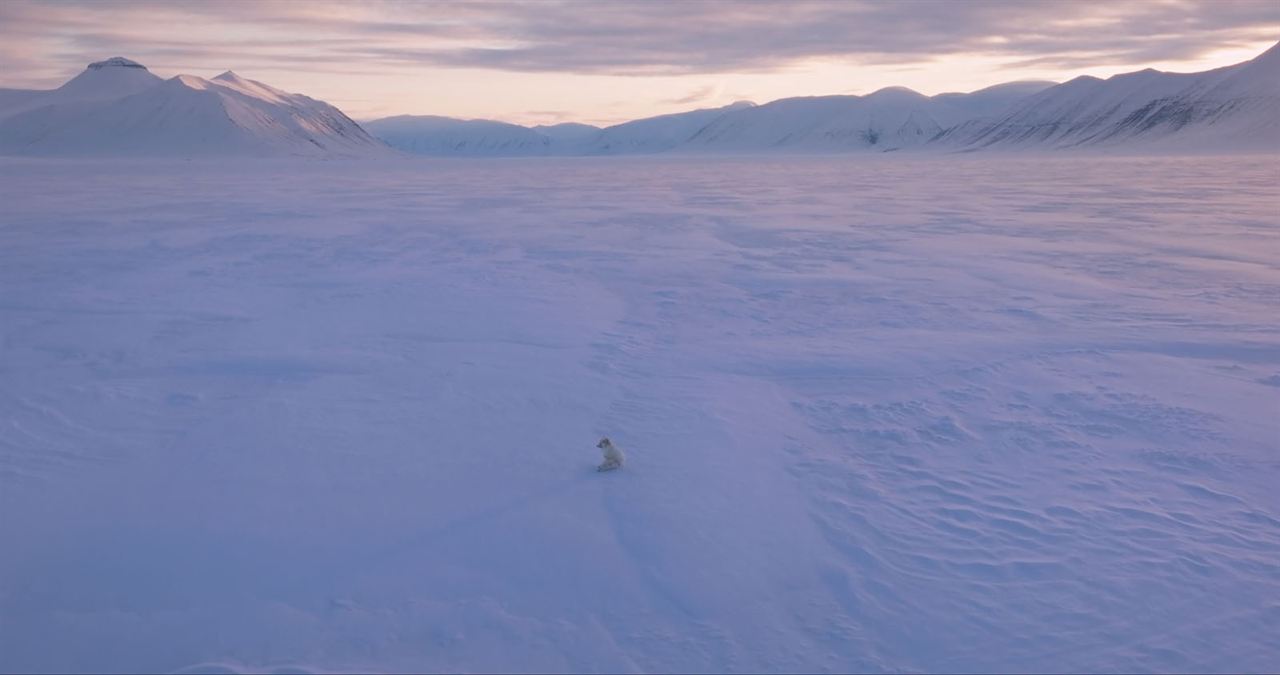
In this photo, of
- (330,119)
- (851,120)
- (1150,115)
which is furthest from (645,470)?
(851,120)

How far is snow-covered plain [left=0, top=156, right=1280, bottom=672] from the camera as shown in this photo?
2988mm

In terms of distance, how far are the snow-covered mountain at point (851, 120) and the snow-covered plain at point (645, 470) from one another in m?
125

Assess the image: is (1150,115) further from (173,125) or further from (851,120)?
(173,125)

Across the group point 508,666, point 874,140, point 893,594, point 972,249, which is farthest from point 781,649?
point 874,140

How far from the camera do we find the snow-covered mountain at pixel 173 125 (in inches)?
2955

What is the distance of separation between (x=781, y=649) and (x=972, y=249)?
9092mm

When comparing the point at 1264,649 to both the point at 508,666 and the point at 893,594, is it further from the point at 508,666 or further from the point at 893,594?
the point at 508,666

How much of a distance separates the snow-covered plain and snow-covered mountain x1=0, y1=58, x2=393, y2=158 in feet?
245

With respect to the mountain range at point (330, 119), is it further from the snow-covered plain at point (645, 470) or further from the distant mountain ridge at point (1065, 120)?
the snow-covered plain at point (645, 470)

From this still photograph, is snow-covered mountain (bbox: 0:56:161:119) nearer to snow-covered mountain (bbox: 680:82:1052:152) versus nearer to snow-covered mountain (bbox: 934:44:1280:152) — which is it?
snow-covered mountain (bbox: 680:82:1052:152)

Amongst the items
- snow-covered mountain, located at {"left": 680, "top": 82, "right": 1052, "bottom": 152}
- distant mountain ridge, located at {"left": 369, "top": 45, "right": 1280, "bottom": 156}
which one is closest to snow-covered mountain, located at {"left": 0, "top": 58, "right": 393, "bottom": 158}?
snow-covered mountain, located at {"left": 680, "top": 82, "right": 1052, "bottom": 152}

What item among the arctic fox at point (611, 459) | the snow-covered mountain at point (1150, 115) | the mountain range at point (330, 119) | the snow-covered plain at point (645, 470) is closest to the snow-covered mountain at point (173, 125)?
the mountain range at point (330, 119)

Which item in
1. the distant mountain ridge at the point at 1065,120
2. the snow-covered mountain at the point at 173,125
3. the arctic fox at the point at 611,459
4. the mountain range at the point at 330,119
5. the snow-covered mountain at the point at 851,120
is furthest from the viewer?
the snow-covered mountain at the point at 851,120

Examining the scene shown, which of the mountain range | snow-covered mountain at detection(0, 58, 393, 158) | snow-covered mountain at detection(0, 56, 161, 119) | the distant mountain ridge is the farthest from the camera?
snow-covered mountain at detection(0, 56, 161, 119)
